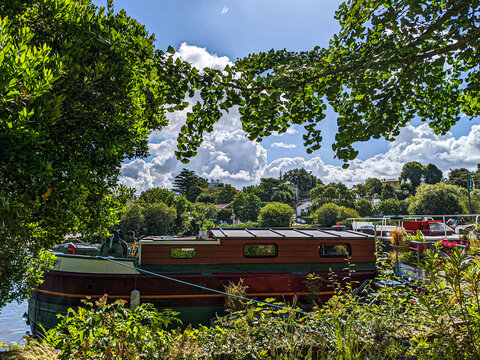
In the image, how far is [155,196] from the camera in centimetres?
3200

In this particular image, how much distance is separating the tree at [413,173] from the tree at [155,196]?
71669 mm

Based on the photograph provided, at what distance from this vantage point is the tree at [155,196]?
3122 centimetres

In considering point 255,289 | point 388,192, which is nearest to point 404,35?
point 255,289

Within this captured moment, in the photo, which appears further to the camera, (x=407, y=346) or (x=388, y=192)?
(x=388, y=192)

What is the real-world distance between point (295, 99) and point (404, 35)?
1082 mm

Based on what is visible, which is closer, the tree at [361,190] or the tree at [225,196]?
the tree at [225,196]

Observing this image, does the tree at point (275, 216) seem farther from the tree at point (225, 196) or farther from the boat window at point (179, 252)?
the tree at point (225, 196)

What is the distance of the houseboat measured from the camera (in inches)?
265

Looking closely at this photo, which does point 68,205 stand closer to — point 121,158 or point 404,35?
point 121,158

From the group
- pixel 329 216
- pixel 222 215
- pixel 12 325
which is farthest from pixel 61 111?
pixel 222 215

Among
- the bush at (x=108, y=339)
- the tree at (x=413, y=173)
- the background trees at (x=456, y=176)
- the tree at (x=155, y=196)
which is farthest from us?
the tree at (x=413, y=173)

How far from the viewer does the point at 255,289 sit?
6.97 m

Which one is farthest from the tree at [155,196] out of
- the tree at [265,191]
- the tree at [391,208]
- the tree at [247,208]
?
the tree at [391,208]

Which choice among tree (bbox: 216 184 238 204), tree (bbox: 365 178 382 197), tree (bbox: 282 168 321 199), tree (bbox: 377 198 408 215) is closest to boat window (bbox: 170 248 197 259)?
tree (bbox: 377 198 408 215)
